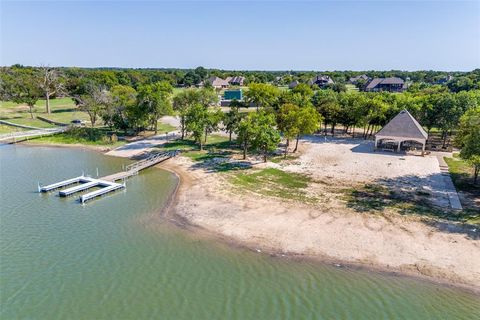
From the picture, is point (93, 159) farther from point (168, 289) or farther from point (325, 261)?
point (325, 261)

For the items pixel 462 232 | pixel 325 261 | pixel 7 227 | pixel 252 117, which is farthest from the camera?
pixel 252 117

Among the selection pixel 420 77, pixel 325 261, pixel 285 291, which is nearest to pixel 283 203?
pixel 325 261

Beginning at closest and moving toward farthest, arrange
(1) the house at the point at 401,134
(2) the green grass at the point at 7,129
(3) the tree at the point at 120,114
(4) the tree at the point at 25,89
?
1. (1) the house at the point at 401,134
2. (3) the tree at the point at 120,114
3. (2) the green grass at the point at 7,129
4. (4) the tree at the point at 25,89

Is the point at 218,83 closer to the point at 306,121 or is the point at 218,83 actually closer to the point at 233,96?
the point at 233,96

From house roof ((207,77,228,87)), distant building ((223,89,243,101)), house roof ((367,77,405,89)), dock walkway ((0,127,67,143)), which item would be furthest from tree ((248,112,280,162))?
house roof ((367,77,405,89))

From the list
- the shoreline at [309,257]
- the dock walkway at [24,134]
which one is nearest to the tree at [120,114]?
the dock walkway at [24,134]

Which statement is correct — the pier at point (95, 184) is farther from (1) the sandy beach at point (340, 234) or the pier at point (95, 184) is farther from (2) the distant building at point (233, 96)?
(2) the distant building at point (233, 96)

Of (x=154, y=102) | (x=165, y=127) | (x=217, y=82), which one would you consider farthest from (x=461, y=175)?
(x=217, y=82)
